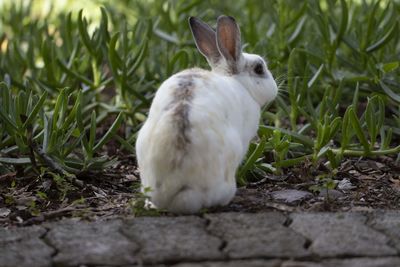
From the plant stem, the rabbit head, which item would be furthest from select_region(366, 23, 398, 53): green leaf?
the rabbit head

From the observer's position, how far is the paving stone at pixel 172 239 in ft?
10.2

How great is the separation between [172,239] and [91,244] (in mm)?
302

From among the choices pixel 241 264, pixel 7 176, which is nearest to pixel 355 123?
pixel 241 264

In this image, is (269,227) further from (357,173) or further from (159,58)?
(159,58)

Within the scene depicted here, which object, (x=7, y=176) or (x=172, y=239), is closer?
(x=172, y=239)

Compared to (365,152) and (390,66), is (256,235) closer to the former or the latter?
(365,152)

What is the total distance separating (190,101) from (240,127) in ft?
1.19

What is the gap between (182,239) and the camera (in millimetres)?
3266

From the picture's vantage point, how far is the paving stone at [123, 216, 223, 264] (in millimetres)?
3109

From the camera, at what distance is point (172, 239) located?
10.7ft

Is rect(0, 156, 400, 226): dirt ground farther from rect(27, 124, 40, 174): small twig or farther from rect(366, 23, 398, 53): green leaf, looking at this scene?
rect(366, 23, 398, 53): green leaf

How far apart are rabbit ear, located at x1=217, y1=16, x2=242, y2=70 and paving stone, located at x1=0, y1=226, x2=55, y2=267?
1304 millimetres

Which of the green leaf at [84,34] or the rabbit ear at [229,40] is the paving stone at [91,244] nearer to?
the rabbit ear at [229,40]

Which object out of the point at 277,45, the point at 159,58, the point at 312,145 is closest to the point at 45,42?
the point at 159,58
